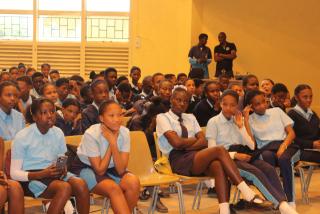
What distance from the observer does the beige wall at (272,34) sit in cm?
1249

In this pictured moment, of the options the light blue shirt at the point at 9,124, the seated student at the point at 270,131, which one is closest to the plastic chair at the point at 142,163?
the light blue shirt at the point at 9,124

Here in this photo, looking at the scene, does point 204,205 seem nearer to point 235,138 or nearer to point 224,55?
point 235,138

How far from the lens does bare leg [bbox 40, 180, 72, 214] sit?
4.09 meters

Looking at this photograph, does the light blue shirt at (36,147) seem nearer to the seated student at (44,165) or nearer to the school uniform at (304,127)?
the seated student at (44,165)

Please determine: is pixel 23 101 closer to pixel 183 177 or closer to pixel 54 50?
pixel 183 177

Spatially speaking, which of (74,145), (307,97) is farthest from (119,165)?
(307,97)

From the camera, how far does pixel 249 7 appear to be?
12531 mm

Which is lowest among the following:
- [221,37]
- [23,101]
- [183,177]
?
[183,177]

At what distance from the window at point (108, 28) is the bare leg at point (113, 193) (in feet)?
27.9

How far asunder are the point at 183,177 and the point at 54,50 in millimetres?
8302

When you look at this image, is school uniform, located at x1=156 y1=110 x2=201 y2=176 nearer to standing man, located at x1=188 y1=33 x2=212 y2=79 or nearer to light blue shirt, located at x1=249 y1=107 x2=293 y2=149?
light blue shirt, located at x1=249 y1=107 x2=293 y2=149

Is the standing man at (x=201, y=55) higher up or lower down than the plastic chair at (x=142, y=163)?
higher up

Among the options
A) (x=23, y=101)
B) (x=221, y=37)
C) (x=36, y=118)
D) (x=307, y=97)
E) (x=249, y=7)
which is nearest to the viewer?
(x=36, y=118)

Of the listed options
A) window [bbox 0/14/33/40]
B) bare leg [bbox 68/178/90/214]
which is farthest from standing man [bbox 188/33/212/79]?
bare leg [bbox 68/178/90/214]
